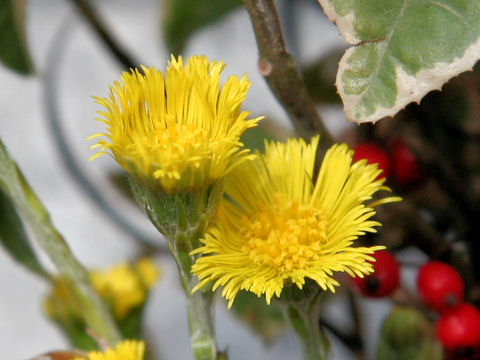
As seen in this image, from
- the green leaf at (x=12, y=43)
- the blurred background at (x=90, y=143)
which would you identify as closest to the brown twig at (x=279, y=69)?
the green leaf at (x=12, y=43)

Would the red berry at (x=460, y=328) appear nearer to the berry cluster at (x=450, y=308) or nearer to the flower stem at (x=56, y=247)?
the berry cluster at (x=450, y=308)

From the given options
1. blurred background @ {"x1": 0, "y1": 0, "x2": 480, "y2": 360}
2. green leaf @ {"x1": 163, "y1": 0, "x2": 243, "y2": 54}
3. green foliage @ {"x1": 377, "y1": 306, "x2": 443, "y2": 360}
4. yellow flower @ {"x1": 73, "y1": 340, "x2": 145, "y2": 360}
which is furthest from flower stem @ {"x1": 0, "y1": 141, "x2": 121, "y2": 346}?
blurred background @ {"x1": 0, "y1": 0, "x2": 480, "y2": 360}

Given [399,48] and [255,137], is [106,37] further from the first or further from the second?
[399,48]

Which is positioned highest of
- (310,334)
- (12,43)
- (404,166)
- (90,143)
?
(90,143)

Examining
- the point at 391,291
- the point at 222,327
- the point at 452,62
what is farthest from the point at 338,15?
the point at 222,327

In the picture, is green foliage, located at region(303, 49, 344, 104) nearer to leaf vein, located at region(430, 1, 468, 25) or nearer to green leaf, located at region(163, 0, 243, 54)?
green leaf, located at region(163, 0, 243, 54)

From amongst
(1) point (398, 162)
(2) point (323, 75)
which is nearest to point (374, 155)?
(1) point (398, 162)
